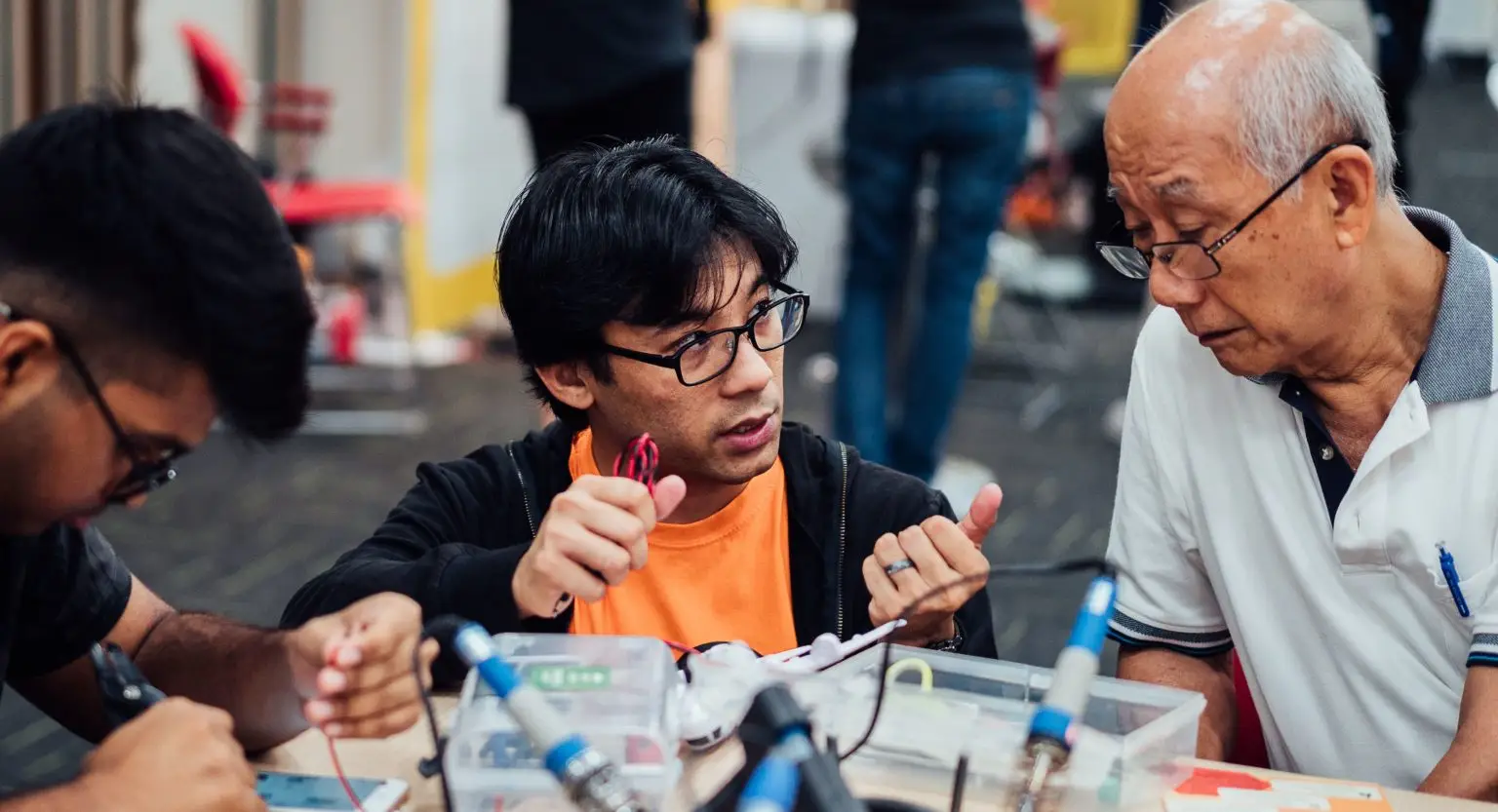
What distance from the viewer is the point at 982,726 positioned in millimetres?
1390

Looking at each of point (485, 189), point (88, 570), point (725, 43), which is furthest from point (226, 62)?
point (88, 570)

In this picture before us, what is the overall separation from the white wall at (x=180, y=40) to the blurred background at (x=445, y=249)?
12mm

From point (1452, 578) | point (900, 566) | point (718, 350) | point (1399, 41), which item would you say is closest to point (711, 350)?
point (718, 350)

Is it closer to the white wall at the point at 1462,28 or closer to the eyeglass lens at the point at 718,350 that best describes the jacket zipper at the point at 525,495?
the eyeglass lens at the point at 718,350

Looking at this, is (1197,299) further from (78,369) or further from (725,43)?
(725,43)

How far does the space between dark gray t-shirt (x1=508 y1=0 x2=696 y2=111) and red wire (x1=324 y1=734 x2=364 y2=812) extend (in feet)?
7.27

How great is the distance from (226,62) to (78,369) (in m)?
4.22

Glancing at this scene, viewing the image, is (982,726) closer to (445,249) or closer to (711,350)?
(711,350)

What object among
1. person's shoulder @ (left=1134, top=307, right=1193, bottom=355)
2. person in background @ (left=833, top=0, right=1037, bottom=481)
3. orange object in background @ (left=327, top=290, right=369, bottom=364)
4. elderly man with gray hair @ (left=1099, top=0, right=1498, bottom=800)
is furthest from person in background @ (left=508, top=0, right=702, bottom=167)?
orange object in background @ (left=327, top=290, right=369, bottom=364)

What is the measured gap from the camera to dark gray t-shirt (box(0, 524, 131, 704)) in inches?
59.5

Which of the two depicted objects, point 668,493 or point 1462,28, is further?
point 1462,28

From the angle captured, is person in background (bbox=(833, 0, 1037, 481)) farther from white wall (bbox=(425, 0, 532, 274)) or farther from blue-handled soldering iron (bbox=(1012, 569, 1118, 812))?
white wall (bbox=(425, 0, 532, 274))

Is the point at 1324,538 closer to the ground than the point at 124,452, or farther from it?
closer to the ground

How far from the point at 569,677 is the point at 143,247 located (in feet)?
1.56
